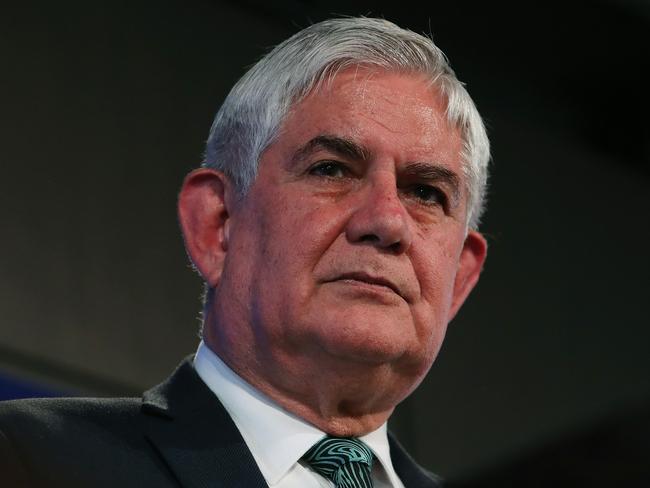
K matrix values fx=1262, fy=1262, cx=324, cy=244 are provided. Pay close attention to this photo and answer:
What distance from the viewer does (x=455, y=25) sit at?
3633 mm

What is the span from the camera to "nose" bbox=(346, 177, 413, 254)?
87.2 inches

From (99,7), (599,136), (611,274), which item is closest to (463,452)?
(611,274)

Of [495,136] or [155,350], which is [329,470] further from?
[495,136]

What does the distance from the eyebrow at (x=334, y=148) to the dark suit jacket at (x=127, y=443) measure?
1.55ft

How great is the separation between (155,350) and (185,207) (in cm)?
96

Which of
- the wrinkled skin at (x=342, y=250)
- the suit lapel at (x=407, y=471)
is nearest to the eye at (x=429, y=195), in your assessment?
the wrinkled skin at (x=342, y=250)

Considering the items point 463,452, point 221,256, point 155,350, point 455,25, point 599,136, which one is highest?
point 455,25

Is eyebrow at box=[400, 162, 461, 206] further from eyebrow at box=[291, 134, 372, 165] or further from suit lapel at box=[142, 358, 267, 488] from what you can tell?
suit lapel at box=[142, 358, 267, 488]

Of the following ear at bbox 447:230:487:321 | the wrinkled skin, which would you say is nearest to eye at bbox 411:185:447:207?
the wrinkled skin

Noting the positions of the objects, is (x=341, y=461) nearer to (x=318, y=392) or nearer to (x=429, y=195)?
(x=318, y=392)

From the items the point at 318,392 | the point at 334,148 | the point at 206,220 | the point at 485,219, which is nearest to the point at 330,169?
the point at 334,148

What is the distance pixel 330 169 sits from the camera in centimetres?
234

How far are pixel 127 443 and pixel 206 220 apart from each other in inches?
20.9

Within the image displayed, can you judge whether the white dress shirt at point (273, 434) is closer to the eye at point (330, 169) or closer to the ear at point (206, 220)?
the ear at point (206, 220)
